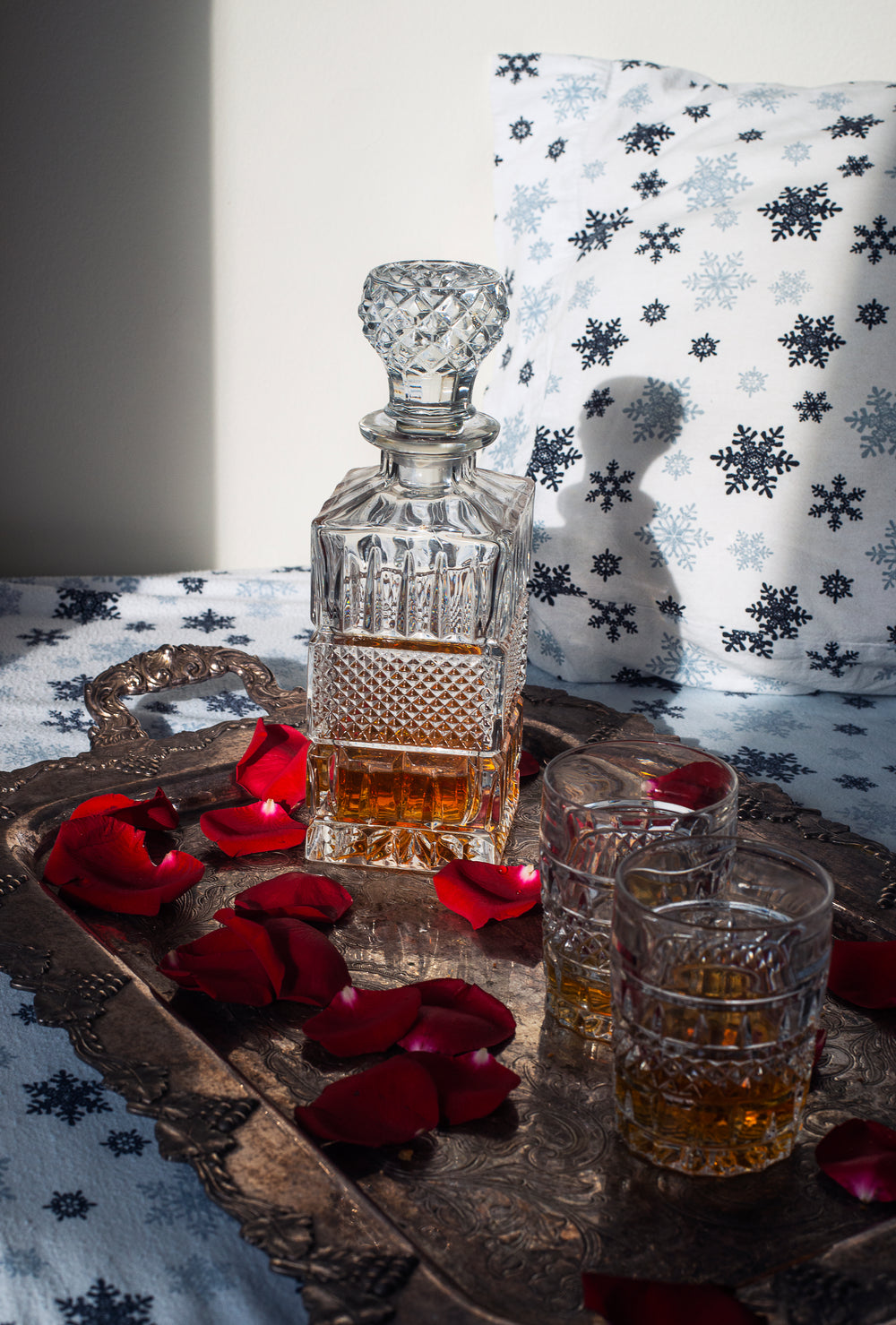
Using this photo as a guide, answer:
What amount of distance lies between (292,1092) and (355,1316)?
16 cm

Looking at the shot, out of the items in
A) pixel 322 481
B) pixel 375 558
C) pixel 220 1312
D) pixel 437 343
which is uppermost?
pixel 437 343

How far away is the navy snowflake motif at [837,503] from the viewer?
1075mm

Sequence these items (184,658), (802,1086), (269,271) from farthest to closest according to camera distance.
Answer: (269,271) < (184,658) < (802,1086)

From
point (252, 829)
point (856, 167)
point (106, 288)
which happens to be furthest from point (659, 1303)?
point (106, 288)

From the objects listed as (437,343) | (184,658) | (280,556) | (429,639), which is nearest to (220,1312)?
(429,639)

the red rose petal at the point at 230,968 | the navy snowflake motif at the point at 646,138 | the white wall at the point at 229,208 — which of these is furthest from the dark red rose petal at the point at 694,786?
the white wall at the point at 229,208

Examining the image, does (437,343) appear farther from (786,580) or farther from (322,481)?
(322,481)

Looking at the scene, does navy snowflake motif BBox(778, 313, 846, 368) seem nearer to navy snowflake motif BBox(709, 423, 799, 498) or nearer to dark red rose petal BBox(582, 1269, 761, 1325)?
navy snowflake motif BBox(709, 423, 799, 498)

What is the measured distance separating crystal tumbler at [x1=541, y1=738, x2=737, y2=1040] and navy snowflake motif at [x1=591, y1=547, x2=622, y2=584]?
0.51m

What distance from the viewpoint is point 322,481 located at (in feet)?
4.85

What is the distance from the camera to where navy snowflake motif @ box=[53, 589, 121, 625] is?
1277 millimetres

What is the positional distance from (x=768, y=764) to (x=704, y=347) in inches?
15.1

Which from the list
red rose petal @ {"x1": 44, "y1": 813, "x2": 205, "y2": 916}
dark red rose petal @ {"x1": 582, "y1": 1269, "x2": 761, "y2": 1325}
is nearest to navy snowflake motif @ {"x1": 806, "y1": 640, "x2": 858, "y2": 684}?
red rose petal @ {"x1": 44, "y1": 813, "x2": 205, "y2": 916}

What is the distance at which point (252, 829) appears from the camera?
80 cm
